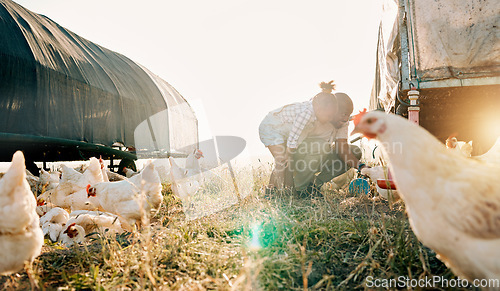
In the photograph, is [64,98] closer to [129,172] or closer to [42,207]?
[129,172]

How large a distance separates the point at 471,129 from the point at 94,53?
8.53 metres

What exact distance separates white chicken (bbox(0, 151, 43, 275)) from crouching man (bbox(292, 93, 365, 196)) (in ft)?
10.6

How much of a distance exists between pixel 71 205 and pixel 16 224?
8.27 feet

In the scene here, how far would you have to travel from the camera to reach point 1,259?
1.51 m

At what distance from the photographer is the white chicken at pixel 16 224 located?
155 centimetres

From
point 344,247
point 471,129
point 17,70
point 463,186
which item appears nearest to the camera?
point 463,186

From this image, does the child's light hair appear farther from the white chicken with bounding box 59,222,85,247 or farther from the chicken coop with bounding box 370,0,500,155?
the white chicken with bounding box 59,222,85,247

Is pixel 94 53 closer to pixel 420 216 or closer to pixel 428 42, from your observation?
pixel 428 42

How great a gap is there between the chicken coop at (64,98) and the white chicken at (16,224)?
3538 mm

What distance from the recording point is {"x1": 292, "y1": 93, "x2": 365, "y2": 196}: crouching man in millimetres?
4152

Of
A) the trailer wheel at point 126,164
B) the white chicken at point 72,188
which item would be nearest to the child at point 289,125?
the white chicken at point 72,188

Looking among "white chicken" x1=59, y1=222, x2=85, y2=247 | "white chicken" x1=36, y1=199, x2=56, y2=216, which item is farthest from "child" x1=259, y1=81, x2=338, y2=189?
"white chicken" x1=36, y1=199, x2=56, y2=216

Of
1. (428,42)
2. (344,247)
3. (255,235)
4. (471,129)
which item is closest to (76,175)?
(255,235)

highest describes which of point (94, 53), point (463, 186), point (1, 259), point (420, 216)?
point (94, 53)
